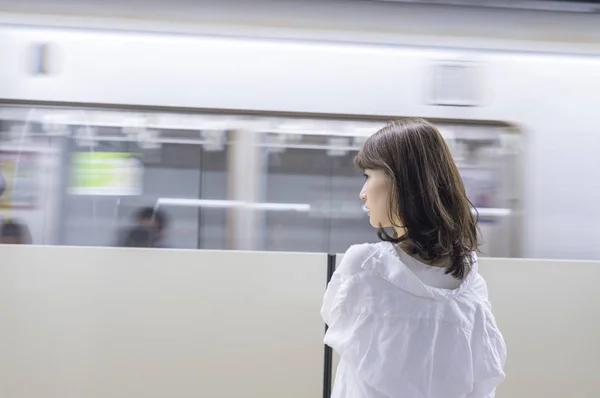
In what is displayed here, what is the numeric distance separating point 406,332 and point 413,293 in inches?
3.2

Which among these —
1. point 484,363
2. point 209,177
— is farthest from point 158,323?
point 484,363

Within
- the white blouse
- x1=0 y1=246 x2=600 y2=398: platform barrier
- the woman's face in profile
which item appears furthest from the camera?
x1=0 y1=246 x2=600 y2=398: platform barrier

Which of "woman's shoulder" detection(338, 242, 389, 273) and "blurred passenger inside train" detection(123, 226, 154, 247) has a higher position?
"woman's shoulder" detection(338, 242, 389, 273)

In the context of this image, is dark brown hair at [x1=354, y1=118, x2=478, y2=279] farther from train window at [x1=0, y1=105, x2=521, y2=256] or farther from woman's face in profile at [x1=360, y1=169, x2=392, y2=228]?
train window at [x1=0, y1=105, x2=521, y2=256]

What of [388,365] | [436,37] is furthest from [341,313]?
[436,37]

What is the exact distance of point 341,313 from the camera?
1.23 meters

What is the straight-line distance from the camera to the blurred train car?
3061 mm

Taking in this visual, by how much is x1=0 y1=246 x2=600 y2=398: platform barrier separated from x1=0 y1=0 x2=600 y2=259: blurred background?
142 millimetres

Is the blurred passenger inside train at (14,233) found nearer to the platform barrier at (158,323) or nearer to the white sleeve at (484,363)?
the platform barrier at (158,323)

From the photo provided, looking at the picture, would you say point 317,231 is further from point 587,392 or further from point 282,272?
point 587,392

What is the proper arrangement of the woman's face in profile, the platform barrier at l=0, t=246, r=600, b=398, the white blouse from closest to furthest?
1. the white blouse
2. the woman's face in profile
3. the platform barrier at l=0, t=246, r=600, b=398

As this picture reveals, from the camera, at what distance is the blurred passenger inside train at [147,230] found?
3.06 metres

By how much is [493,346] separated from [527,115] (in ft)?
7.39

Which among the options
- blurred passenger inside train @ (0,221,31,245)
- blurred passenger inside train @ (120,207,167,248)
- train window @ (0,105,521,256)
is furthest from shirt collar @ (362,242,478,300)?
blurred passenger inside train @ (0,221,31,245)
